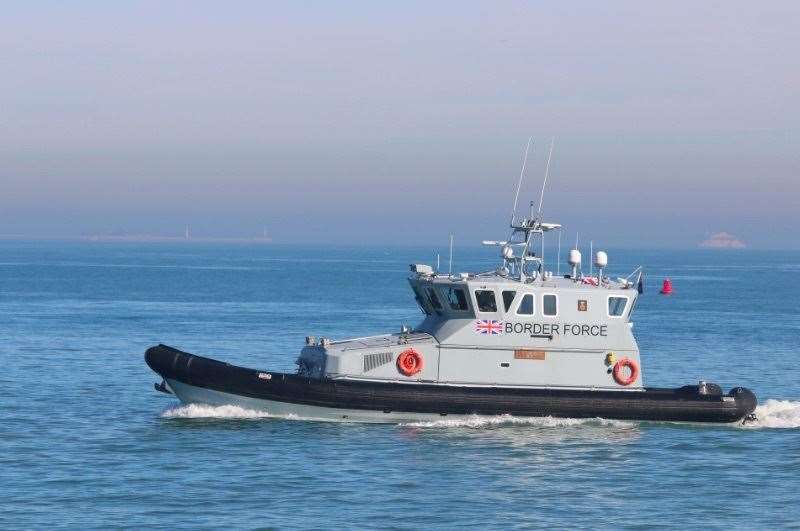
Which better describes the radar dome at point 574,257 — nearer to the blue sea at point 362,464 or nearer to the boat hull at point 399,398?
the boat hull at point 399,398

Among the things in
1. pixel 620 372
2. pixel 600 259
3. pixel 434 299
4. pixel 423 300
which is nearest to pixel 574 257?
pixel 600 259

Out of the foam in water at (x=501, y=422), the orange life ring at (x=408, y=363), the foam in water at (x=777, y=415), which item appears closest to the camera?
the foam in water at (x=501, y=422)

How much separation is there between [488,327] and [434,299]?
150cm

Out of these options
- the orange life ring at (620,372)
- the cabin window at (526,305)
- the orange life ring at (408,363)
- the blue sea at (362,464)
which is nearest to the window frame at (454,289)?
the cabin window at (526,305)

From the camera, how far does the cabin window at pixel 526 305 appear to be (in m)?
27.5

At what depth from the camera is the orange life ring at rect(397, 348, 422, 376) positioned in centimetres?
2720

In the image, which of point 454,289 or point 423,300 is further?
point 423,300

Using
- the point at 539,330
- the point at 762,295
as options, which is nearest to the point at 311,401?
the point at 539,330

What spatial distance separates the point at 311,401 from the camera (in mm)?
26969

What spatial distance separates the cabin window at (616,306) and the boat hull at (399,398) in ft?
5.88

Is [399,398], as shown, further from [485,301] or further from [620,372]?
[620,372]

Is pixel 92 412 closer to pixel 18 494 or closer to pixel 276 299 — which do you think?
pixel 18 494

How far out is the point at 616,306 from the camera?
91.6 ft

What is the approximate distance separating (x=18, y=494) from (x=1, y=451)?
13.0ft
